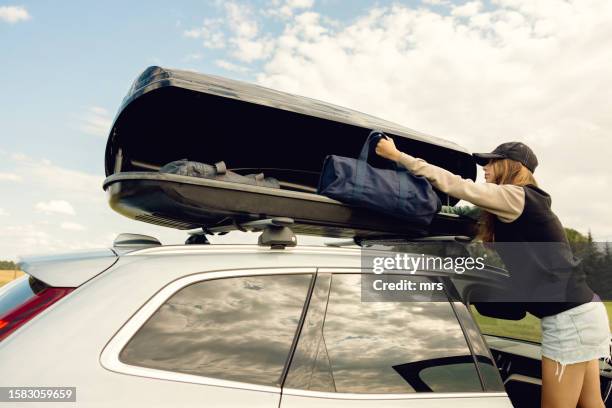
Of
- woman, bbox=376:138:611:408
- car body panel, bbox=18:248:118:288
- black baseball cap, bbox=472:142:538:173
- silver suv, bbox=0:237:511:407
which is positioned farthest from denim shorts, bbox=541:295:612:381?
car body panel, bbox=18:248:118:288

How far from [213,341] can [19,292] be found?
77cm

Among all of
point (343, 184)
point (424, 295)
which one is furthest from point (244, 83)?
point (424, 295)

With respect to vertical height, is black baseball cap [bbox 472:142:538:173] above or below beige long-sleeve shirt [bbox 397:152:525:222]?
above

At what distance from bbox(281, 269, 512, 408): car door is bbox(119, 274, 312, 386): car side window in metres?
0.08

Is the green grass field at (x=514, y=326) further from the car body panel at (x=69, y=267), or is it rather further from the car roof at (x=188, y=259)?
the car body panel at (x=69, y=267)

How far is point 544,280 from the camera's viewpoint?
8.13 feet

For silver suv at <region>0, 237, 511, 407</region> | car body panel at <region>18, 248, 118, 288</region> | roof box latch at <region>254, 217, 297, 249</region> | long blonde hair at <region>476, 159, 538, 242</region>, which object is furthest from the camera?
long blonde hair at <region>476, 159, 538, 242</region>

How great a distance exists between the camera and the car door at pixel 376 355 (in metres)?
1.72

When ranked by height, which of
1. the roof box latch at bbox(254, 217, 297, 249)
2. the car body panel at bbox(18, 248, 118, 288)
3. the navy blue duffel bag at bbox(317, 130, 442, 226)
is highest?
the navy blue duffel bag at bbox(317, 130, 442, 226)

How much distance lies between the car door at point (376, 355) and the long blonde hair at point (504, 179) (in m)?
0.77

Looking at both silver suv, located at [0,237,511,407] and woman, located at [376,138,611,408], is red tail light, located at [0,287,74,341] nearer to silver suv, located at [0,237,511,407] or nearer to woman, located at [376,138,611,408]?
silver suv, located at [0,237,511,407]

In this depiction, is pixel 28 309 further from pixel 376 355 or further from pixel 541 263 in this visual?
pixel 541 263

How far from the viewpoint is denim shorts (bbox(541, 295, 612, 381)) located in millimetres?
2338

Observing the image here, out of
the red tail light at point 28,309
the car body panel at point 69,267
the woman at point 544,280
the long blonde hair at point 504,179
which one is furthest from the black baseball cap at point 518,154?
the red tail light at point 28,309
